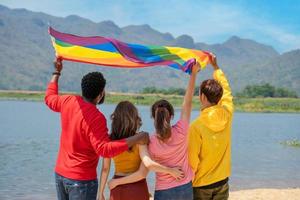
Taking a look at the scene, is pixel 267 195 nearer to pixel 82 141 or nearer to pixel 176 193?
pixel 176 193

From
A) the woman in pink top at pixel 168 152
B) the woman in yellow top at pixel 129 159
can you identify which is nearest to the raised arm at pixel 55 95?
the woman in yellow top at pixel 129 159

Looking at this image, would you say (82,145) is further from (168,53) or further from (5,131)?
(5,131)

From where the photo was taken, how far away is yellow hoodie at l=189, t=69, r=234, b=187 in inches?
174

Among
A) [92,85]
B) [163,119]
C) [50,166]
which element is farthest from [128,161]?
[50,166]

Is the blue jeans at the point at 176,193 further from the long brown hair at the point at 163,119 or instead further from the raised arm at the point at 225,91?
Answer: the raised arm at the point at 225,91

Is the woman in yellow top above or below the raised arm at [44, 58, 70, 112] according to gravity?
below

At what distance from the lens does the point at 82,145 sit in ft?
13.4

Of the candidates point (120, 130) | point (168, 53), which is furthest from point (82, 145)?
point (168, 53)

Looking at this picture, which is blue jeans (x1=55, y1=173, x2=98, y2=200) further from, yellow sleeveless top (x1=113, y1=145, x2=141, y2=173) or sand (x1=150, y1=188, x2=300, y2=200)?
sand (x1=150, y1=188, x2=300, y2=200)

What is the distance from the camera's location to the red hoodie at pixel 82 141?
3963 mm

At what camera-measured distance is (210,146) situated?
4465 mm

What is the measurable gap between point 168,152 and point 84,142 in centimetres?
73


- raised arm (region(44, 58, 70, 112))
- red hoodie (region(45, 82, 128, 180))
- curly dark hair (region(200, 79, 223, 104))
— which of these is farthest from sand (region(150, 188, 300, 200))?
red hoodie (region(45, 82, 128, 180))

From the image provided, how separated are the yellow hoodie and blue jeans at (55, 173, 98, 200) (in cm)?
92
